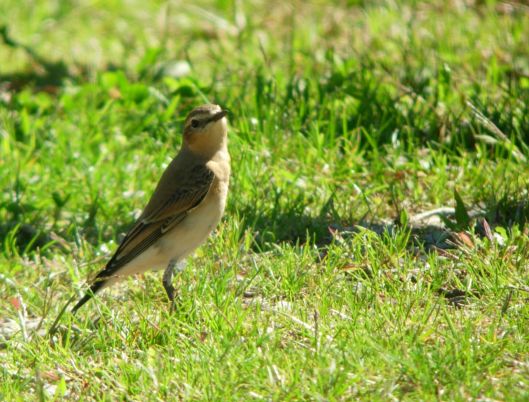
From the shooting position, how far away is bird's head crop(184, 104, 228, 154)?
23.6ft

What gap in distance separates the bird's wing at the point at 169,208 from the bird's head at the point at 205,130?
0.24m

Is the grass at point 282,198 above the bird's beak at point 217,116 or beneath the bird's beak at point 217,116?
beneath

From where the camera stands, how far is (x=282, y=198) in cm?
765

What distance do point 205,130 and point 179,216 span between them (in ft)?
2.20

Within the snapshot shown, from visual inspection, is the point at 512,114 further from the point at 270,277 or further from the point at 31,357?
the point at 31,357

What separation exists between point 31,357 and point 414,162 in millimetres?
3424

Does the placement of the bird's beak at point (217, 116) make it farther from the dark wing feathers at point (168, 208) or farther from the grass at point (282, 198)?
the grass at point (282, 198)

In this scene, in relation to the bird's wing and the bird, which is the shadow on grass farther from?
the bird's wing

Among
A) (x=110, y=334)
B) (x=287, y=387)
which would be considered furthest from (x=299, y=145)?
(x=287, y=387)


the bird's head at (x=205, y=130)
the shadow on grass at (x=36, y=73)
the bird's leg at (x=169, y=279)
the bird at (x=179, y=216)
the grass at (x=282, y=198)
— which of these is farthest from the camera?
the shadow on grass at (x=36, y=73)

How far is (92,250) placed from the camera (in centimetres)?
759

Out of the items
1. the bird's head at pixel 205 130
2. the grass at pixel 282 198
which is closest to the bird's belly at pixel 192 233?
the grass at pixel 282 198

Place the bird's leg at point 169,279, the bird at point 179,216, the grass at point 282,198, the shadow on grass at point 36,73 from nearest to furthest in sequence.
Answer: the grass at point 282,198 < the bird's leg at point 169,279 < the bird at point 179,216 < the shadow on grass at point 36,73

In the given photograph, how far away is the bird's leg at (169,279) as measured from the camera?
6.41 metres
